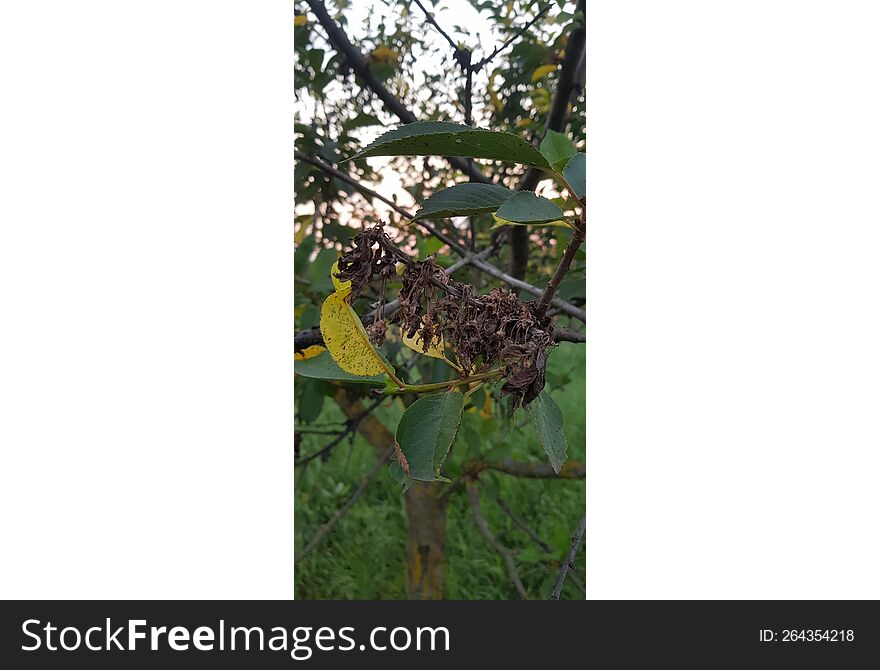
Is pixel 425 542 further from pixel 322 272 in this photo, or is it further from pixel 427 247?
pixel 427 247

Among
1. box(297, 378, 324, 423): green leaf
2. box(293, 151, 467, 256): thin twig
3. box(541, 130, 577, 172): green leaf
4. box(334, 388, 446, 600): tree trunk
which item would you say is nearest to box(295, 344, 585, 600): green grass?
box(334, 388, 446, 600): tree trunk

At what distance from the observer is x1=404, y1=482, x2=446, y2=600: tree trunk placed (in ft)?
4.38

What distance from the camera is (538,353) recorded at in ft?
1.13

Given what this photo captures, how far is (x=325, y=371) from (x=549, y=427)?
14cm

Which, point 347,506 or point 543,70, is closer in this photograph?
point 543,70

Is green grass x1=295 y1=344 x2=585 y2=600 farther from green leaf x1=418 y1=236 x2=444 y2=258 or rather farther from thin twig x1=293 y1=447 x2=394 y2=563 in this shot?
green leaf x1=418 y1=236 x2=444 y2=258

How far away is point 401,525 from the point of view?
1949 millimetres

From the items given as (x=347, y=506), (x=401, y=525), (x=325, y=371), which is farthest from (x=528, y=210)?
(x=401, y=525)

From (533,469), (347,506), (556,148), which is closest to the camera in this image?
(556,148)

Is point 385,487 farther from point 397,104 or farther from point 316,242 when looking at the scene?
point 397,104

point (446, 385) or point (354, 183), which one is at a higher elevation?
point (354, 183)

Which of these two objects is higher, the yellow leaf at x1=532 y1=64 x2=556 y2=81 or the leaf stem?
the yellow leaf at x1=532 y1=64 x2=556 y2=81

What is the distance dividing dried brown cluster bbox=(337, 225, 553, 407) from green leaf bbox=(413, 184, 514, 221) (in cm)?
4

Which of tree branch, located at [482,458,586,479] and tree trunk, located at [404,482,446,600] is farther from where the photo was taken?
tree trunk, located at [404,482,446,600]
